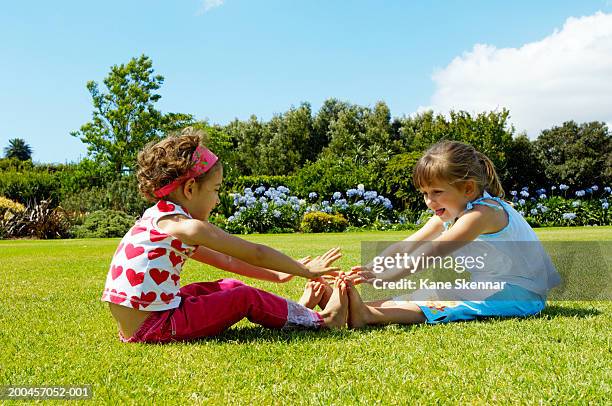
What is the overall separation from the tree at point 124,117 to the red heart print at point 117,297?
2731cm

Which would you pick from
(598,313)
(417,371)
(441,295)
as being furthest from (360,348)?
(598,313)

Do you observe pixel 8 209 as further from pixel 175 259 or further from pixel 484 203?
pixel 484 203

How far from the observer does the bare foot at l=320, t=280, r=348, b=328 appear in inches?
136

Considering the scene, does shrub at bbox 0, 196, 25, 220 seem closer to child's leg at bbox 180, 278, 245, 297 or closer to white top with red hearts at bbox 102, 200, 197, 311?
child's leg at bbox 180, 278, 245, 297

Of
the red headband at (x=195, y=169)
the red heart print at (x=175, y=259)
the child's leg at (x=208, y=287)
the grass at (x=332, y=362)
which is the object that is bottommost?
the grass at (x=332, y=362)

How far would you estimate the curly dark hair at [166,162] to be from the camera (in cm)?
314

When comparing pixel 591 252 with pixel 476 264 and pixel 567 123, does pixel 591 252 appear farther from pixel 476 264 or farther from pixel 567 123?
pixel 567 123

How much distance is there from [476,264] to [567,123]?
31.2 meters

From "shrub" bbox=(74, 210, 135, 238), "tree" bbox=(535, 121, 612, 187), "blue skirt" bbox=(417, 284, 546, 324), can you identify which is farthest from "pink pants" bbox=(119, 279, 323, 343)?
"tree" bbox=(535, 121, 612, 187)

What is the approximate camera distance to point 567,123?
31828 millimetres

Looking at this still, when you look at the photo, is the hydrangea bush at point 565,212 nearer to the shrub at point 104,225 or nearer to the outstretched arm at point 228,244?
the shrub at point 104,225

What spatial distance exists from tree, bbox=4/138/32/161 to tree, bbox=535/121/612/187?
55.4 m

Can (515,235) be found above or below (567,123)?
below

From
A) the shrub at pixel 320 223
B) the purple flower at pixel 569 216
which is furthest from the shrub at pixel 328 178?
the purple flower at pixel 569 216
